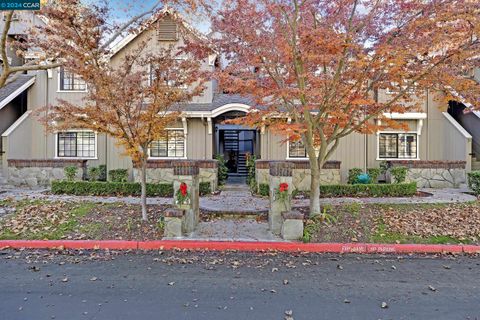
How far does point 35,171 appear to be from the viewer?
13.3m

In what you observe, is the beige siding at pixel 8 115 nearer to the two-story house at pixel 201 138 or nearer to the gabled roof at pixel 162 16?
the two-story house at pixel 201 138

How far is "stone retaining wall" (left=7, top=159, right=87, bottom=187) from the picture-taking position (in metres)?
13.3

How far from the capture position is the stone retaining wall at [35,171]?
1328cm

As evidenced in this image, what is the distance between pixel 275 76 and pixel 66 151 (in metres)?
12.6

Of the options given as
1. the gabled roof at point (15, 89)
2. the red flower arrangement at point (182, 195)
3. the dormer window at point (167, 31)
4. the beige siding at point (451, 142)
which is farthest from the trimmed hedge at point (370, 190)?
the gabled roof at point (15, 89)

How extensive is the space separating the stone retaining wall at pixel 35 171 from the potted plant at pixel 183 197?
7718 mm

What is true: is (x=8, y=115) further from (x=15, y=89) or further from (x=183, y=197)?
(x=183, y=197)

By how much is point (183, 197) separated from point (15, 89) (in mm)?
12667

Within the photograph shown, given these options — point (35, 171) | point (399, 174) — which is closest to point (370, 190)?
point (399, 174)

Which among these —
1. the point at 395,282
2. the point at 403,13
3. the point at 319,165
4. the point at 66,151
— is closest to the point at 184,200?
the point at 319,165

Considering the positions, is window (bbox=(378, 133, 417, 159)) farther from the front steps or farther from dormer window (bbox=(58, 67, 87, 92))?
dormer window (bbox=(58, 67, 87, 92))

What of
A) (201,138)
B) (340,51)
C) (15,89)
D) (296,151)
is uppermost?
(15,89)

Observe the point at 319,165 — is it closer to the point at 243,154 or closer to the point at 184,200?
the point at 184,200

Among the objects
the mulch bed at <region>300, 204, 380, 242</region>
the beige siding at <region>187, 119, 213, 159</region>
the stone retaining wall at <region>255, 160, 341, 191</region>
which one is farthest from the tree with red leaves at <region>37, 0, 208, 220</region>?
the beige siding at <region>187, 119, 213, 159</region>
